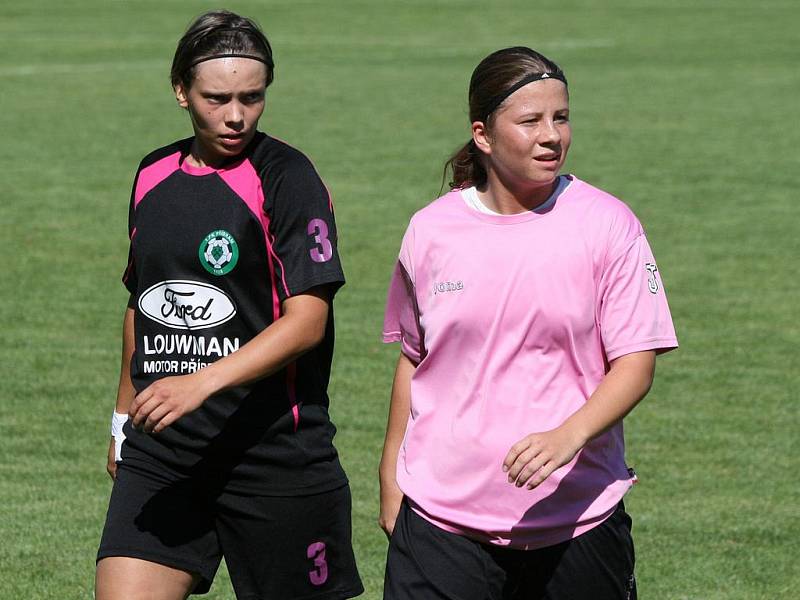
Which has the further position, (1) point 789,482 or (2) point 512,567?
(1) point 789,482

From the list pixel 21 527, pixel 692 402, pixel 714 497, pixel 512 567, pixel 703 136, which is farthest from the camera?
pixel 703 136

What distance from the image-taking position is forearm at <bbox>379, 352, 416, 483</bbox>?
4121 mm

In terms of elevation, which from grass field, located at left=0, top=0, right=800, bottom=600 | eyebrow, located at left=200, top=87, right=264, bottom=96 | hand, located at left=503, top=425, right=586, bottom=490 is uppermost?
eyebrow, located at left=200, top=87, right=264, bottom=96

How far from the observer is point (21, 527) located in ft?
22.6

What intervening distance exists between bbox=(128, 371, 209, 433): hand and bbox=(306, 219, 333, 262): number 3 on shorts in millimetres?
463

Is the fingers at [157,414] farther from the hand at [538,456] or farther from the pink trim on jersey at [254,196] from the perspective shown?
the hand at [538,456]

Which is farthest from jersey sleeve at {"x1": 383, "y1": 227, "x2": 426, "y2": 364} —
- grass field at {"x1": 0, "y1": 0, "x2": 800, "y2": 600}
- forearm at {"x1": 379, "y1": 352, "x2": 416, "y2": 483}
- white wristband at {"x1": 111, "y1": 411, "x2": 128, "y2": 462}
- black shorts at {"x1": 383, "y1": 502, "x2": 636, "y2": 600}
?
grass field at {"x1": 0, "y1": 0, "x2": 800, "y2": 600}

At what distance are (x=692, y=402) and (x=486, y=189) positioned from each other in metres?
5.25

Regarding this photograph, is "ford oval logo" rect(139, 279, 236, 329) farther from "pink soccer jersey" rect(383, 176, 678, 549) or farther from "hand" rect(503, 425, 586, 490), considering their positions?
"hand" rect(503, 425, 586, 490)

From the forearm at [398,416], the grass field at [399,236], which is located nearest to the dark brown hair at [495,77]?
the forearm at [398,416]

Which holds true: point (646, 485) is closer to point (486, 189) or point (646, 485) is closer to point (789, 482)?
point (789, 482)

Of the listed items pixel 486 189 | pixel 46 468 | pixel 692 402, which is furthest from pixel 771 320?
pixel 486 189

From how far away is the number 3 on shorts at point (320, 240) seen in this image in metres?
4.11

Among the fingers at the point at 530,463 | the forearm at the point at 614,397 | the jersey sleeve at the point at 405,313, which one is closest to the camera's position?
the fingers at the point at 530,463
